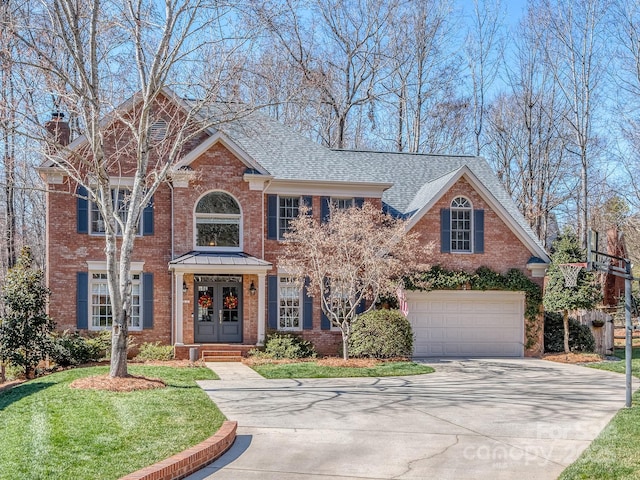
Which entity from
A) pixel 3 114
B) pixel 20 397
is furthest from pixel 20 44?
pixel 20 397

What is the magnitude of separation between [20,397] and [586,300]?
1609 centimetres

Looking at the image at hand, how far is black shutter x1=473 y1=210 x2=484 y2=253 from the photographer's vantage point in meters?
23.0

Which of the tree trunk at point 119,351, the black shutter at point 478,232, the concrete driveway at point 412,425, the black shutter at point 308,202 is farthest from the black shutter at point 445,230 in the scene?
the tree trunk at point 119,351

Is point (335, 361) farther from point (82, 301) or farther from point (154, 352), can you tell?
point (82, 301)

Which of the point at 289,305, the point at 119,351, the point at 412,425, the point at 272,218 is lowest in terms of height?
the point at 412,425

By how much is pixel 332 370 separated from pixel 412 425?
22.4ft

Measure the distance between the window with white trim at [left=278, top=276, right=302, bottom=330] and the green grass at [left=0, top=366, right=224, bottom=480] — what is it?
8.02 metres

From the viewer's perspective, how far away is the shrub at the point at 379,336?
20.0 m

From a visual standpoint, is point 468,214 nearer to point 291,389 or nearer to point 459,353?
point 459,353

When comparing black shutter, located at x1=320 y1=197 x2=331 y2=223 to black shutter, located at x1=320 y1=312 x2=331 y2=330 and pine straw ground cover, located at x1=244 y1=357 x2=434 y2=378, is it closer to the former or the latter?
black shutter, located at x1=320 y1=312 x2=331 y2=330

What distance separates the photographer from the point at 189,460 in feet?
27.4

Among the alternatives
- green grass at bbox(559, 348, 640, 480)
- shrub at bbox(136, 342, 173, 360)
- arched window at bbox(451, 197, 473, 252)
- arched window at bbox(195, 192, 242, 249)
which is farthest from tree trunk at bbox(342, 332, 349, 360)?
green grass at bbox(559, 348, 640, 480)

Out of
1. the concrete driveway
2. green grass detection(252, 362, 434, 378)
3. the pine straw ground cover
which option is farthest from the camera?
the pine straw ground cover

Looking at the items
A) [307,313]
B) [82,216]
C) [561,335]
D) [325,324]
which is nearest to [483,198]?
[561,335]
